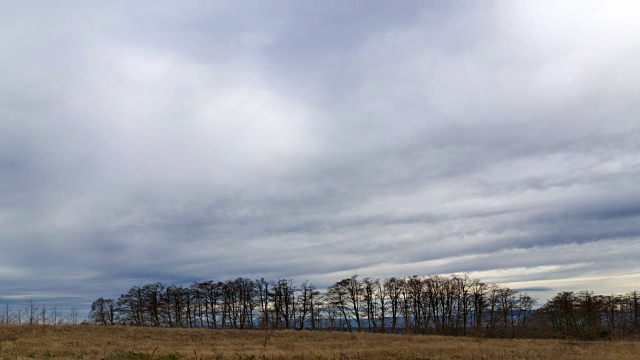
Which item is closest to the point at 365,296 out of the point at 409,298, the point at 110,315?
the point at 409,298

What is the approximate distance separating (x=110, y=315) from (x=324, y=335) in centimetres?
6876

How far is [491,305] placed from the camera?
108 m

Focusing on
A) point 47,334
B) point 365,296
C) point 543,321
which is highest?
point 47,334

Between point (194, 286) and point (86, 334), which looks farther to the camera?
point (194, 286)

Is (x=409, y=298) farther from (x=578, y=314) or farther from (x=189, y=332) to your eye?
(x=189, y=332)

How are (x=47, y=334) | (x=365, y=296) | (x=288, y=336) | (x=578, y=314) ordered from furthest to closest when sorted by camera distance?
(x=365, y=296)
(x=578, y=314)
(x=288, y=336)
(x=47, y=334)

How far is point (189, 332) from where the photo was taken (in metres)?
58.7

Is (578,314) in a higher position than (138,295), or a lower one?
lower

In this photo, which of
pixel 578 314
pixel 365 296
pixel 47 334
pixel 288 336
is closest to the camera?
pixel 47 334

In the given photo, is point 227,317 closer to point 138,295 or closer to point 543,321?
point 138,295

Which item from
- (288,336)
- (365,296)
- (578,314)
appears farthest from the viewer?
(365,296)

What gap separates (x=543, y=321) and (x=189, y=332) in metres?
81.7

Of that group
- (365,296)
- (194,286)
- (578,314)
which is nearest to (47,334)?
(194,286)

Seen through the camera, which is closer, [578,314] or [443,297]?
[578,314]
